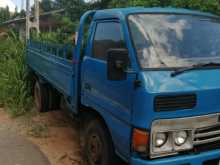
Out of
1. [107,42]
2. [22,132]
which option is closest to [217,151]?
[107,42]

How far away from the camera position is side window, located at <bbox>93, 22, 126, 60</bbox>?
160 inches

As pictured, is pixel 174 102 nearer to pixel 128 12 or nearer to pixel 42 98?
pixel 128 12

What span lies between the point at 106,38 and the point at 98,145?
4.20 ft

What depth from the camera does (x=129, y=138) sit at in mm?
3512

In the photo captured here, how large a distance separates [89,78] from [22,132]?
3.02m

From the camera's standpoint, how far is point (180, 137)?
11.3ft

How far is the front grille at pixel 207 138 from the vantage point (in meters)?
3.52

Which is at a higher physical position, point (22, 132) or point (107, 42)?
point (107, 42)

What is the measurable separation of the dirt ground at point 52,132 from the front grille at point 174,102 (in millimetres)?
2391

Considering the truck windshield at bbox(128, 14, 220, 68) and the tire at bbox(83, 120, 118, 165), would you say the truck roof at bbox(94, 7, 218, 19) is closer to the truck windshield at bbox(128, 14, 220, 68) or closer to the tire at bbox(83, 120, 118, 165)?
the truck windshield at bbox(128, 14, 220, 68)

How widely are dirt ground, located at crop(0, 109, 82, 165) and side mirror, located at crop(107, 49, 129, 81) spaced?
7.13 feet

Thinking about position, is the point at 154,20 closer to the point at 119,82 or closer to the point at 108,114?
the point at 119,82

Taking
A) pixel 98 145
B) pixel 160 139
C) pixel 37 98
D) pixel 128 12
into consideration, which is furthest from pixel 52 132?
pixel 160 139

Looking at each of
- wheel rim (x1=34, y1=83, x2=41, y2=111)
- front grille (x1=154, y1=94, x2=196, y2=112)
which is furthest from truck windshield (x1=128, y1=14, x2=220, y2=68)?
wheel rim (x1=34, y1=83, x2=41, y2=111)
